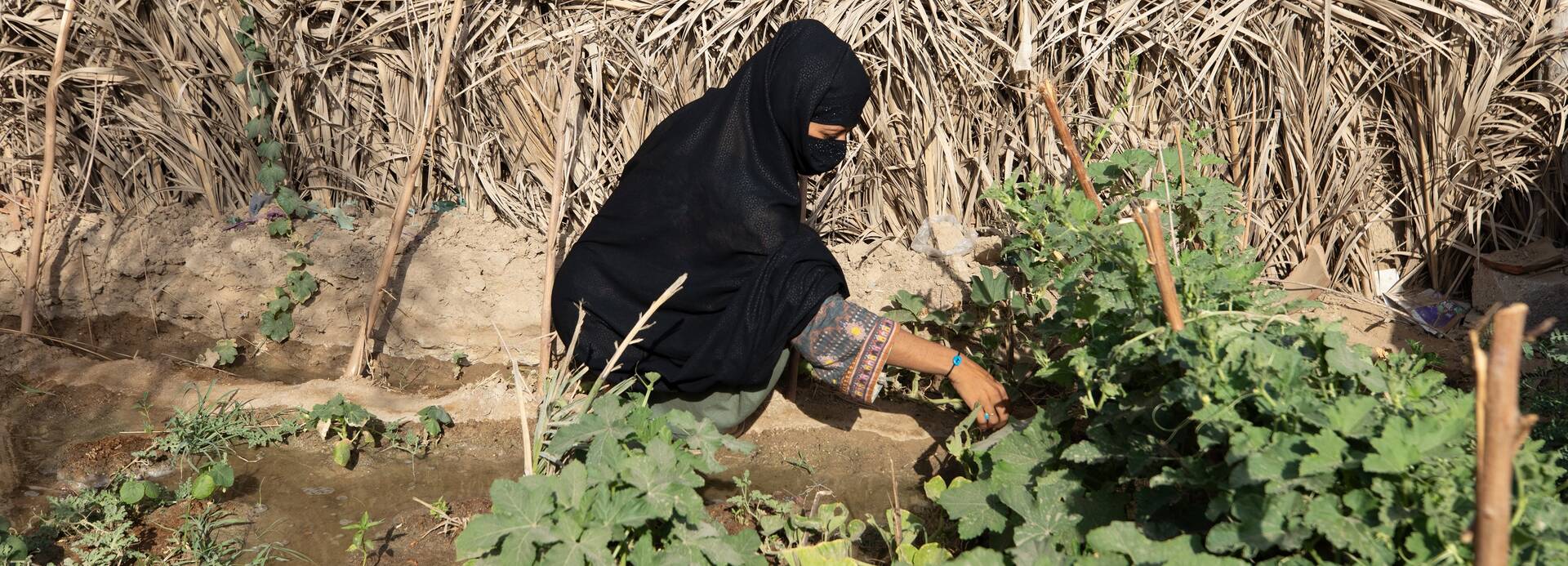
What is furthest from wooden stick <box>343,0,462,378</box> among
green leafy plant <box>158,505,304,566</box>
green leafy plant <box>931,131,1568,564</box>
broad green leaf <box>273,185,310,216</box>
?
green leafy plant <box>931,131,1568,564</box>

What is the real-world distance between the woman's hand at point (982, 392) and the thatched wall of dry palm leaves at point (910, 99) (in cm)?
109

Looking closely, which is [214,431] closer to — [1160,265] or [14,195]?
[14,195]

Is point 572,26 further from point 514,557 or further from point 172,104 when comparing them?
point 514,557

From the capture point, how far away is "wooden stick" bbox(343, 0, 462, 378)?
297cm

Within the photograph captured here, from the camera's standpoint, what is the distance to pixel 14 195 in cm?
367

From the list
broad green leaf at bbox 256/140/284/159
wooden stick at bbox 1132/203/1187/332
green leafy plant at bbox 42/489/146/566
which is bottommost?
green leafy plant at bbox 42/489/146/566

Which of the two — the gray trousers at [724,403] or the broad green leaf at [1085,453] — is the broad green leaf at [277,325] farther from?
the broad green leaf at [1085,453]

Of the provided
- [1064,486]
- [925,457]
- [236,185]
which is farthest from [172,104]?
[1064,486]

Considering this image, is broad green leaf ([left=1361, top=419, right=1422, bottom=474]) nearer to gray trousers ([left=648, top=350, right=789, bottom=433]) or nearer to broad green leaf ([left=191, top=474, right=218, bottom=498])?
gray trousers ([left=648, top=350, right=789, bottom=433])

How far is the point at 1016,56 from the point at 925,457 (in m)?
1.36

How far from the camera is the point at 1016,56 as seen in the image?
10.9 feet

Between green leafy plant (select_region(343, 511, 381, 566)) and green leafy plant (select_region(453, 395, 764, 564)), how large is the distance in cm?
41

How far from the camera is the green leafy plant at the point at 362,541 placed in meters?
2.32

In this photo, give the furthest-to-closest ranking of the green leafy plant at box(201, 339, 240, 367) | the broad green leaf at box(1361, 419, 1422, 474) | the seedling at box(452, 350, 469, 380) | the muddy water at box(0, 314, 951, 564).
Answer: the seedling at box(452, 350, 469, 380) → the green leafy plant at box(201, 339, 240, 367) → the muddy water at box(0, 314, 951, 564) → the broad green leaf at box(1361, 419, 1422, 474)
